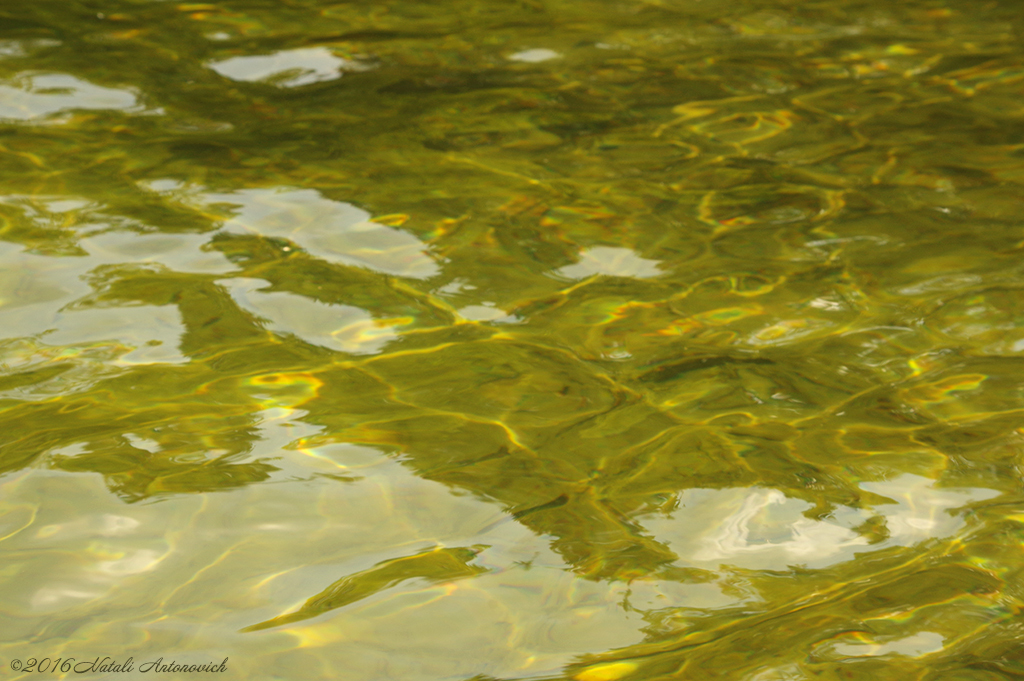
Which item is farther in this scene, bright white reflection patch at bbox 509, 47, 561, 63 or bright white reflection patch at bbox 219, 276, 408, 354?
bright white reflection patch at bbox 509, 47, 561, 63

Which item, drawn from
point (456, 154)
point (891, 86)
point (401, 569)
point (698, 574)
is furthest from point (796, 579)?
point (891, 86)

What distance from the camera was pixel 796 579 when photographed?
1805mm

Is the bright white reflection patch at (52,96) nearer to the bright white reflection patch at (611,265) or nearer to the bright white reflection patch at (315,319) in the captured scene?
the bright white reflection patch at (315,319)

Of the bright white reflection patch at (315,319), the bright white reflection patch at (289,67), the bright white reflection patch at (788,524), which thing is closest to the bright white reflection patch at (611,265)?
the bright white reflection patch at (315,319)

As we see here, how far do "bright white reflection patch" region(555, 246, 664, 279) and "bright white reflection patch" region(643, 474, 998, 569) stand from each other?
3.09 ft

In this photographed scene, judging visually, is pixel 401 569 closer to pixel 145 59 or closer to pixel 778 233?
pixel 778 233

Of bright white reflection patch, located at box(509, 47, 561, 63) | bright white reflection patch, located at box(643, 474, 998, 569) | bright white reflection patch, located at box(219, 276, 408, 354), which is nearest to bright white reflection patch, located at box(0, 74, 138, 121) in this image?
bright white reflection patch, located at box(219, 276, 408, 354)

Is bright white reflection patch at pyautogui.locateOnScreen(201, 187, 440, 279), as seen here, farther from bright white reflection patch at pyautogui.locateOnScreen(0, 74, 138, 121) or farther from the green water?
bright white reflection patch at pyautogui.locateOnScreen(0, 74, 138, 121)

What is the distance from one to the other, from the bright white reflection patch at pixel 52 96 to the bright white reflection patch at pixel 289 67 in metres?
0.49

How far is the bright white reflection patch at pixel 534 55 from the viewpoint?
4.21m

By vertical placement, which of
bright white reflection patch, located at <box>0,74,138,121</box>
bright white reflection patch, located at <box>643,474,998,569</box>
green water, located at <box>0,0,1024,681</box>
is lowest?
bright white reflection patch, located at <box>643,474,998,569</box>

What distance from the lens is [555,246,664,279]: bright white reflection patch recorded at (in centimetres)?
277

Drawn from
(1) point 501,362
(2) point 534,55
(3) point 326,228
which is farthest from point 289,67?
(1) point 501,362

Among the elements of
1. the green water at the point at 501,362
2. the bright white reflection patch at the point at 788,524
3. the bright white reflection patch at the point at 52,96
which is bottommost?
the bright white reflection patch at the point at 788,524
